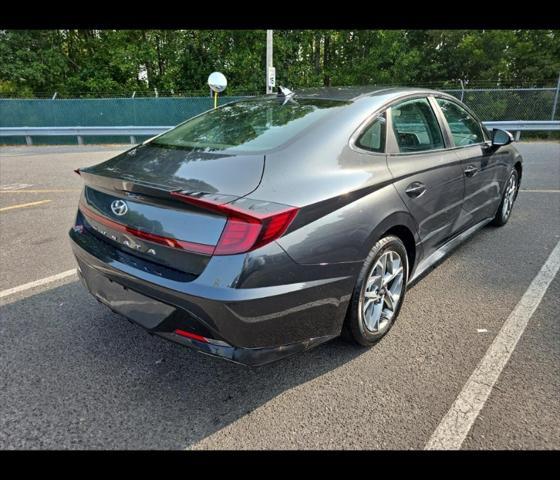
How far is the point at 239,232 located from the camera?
180 centimetres

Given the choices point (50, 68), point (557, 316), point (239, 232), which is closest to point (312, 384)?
point (239, 232)

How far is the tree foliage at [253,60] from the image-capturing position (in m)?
19.0

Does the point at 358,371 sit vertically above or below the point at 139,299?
below

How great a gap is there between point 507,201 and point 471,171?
1709mm

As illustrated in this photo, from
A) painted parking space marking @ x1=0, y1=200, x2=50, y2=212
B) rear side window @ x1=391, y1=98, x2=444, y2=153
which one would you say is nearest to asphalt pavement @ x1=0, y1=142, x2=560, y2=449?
rear side window @ x1=391, y1=98, x2=444, y2=153

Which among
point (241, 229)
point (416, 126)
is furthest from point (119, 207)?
point (416, 126)

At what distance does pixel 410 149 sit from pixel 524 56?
68.1ft

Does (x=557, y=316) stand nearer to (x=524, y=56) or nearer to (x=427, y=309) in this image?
(x=427, y=309)

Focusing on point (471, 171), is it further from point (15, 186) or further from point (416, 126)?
point (15, 186)

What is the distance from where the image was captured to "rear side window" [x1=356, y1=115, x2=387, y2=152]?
2.48 m

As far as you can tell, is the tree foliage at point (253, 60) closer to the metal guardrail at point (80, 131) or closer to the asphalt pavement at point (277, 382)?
the metal guardrail at point (80, 131)

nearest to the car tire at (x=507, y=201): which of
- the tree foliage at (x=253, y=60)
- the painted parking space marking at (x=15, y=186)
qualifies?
the painted parking space marking at (x=15, y=186)

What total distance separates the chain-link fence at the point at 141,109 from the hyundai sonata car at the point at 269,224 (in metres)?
12.8

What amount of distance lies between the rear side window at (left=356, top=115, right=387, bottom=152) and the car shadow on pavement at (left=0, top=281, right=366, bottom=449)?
Answer: 4.13 ft
